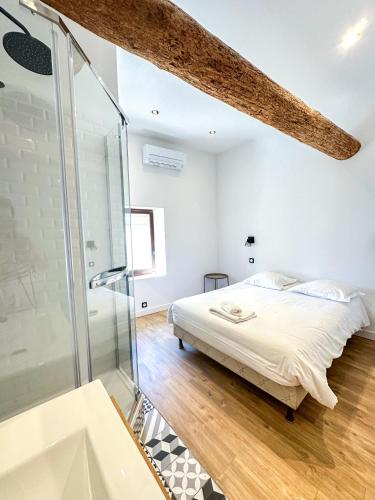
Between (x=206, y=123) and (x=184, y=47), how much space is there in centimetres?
195

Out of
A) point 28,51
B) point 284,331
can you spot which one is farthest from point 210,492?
point 28,51

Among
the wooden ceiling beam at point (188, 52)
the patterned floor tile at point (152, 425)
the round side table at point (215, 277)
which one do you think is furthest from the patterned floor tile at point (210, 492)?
the round side table at point (215, 277)

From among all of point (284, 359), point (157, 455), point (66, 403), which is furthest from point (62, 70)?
point (157, 455)

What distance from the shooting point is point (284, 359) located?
1.50 metres

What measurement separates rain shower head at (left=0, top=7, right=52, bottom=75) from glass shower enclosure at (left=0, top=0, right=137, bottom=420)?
0.02m

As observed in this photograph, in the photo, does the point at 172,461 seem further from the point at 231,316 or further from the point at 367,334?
the point at 367,334

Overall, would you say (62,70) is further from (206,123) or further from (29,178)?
(206,123)

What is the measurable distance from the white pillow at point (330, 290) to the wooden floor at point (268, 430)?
64 cm

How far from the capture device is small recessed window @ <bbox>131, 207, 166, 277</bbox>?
362cm

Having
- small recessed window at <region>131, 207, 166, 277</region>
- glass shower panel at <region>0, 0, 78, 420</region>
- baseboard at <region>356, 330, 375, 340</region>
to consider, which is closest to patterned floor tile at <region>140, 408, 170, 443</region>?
glass shower panel at <region>0, 0, 78, 420</region>

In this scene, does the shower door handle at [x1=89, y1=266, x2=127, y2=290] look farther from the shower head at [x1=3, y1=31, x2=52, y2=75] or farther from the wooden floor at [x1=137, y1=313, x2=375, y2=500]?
the shower head at [x1=3, y1=31, x2=52, y2=75]

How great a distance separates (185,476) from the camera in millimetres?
1238

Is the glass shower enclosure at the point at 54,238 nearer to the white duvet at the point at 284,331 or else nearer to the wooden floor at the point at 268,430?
the wooden floor at the point at 268,430

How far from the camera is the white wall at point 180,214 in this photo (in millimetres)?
3432
